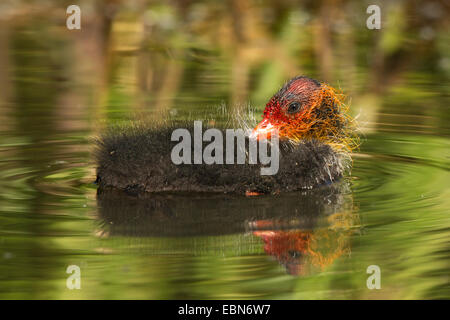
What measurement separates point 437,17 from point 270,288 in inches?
381

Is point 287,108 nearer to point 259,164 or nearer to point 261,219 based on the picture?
point 259,164

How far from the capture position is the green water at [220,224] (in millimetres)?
4680

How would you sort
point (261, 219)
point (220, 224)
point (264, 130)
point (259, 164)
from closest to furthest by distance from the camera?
point (220, 224)
point (261, 219)
point (259, 164)
point (264, 130)

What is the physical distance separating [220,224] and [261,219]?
28 centimetres

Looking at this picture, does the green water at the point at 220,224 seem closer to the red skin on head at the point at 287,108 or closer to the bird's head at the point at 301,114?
the bird's head at the point at 301,114

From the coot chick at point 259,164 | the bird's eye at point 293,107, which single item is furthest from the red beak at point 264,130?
the bird's eye at point 293,107

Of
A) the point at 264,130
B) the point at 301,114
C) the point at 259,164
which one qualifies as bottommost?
the point at 259,164

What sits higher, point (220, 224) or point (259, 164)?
point (259, 164)

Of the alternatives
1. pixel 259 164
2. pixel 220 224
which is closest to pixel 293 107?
pixel 259 164

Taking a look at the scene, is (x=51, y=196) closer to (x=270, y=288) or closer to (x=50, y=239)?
(x=50, y=239)

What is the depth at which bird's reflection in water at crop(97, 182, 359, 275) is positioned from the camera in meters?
5.19

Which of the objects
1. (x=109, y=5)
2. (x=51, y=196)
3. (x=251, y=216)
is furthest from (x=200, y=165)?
(x=109, y=5)

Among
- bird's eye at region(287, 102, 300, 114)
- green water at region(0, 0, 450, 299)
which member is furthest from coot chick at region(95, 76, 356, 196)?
green water at region(0, 0, 450, 299)

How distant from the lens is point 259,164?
6.20 m
